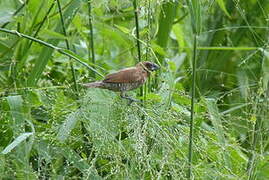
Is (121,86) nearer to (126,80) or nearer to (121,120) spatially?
(126,80)

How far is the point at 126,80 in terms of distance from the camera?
244cm

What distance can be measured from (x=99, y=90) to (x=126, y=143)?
21cm

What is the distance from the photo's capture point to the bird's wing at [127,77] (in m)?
2.40

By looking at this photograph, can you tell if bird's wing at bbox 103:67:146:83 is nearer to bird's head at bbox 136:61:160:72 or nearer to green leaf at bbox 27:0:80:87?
bird's head at bbox 136:61:160:72

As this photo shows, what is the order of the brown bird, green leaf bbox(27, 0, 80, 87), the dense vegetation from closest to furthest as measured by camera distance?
the dense vegetation
the brown bird
green leaf bbox(27, 0, 80, 87)

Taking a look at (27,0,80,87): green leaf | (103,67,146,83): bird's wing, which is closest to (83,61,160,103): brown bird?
(103,67,146,83): bird's wing

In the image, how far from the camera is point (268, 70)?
283 centimetres

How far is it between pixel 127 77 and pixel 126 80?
1 cm

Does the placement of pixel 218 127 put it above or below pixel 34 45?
below

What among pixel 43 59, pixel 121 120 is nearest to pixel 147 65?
pixel 121 120

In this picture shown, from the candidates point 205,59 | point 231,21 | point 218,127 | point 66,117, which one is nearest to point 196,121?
point 218,127

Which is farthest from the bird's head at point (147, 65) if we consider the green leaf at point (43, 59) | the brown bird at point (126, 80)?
the green leaf at point (43, 59)

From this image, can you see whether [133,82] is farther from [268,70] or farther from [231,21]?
[231,21]

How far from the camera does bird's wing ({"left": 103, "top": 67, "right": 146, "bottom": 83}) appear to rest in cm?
240
